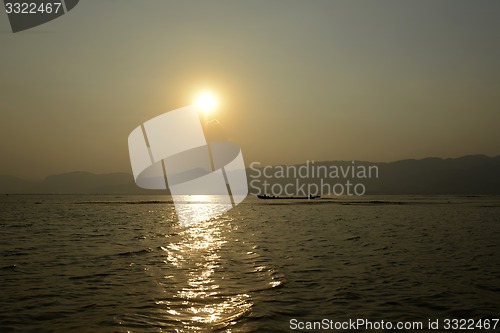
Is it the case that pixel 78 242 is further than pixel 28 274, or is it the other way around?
pixel 78 242

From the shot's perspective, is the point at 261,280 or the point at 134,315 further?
the point at 261,280

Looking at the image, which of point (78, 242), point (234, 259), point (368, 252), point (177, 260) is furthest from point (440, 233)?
point (78, 242)

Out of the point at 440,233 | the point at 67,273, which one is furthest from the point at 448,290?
the point at 440,233

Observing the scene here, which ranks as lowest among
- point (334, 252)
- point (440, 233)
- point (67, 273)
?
point (440, 233)

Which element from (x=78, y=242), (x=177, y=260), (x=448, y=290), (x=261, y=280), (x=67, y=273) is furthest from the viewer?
(x=78, y=242)

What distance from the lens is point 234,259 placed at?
24.4 metres

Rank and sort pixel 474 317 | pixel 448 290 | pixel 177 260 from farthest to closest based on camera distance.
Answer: pixel 177 260
pixel 448 290
pixel 474 317

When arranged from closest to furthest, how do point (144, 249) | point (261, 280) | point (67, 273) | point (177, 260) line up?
1. point (261, 280)
2. point (67, 273)
3. point (177, 260)
4. point (144, 249)

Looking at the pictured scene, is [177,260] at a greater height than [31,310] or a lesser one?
lesser

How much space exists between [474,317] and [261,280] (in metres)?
8.61

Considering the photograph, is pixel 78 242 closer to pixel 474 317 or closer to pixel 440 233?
pixel 474 317

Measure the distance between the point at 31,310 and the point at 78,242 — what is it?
1988 centimetres

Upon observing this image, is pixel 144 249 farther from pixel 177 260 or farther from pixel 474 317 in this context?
pixel 474 317

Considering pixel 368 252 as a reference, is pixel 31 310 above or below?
above
